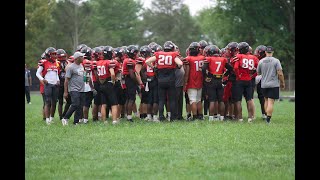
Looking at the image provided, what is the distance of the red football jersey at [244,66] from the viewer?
1769cm

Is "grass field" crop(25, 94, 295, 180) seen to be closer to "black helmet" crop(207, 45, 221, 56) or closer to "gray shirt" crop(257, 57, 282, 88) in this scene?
"gray shirt" crop(257, 57, 282, 88)

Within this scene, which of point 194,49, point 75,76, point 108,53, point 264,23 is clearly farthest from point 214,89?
point 264,23

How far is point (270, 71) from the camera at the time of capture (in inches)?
671

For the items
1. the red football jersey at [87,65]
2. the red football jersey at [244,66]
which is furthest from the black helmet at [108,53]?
the red football jersey at [244,66]

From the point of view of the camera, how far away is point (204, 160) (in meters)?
10.6

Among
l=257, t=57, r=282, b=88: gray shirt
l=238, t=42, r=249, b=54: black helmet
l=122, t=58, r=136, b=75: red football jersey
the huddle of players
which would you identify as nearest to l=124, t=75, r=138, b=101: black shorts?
the huddle of players

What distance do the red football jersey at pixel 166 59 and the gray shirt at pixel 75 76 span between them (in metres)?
2.25

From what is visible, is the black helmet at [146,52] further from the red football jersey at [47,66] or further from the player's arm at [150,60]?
the red football jersey at [47,66]

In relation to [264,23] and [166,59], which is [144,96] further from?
[264,23]

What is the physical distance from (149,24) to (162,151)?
73.7 meters

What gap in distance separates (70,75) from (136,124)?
2306mm
